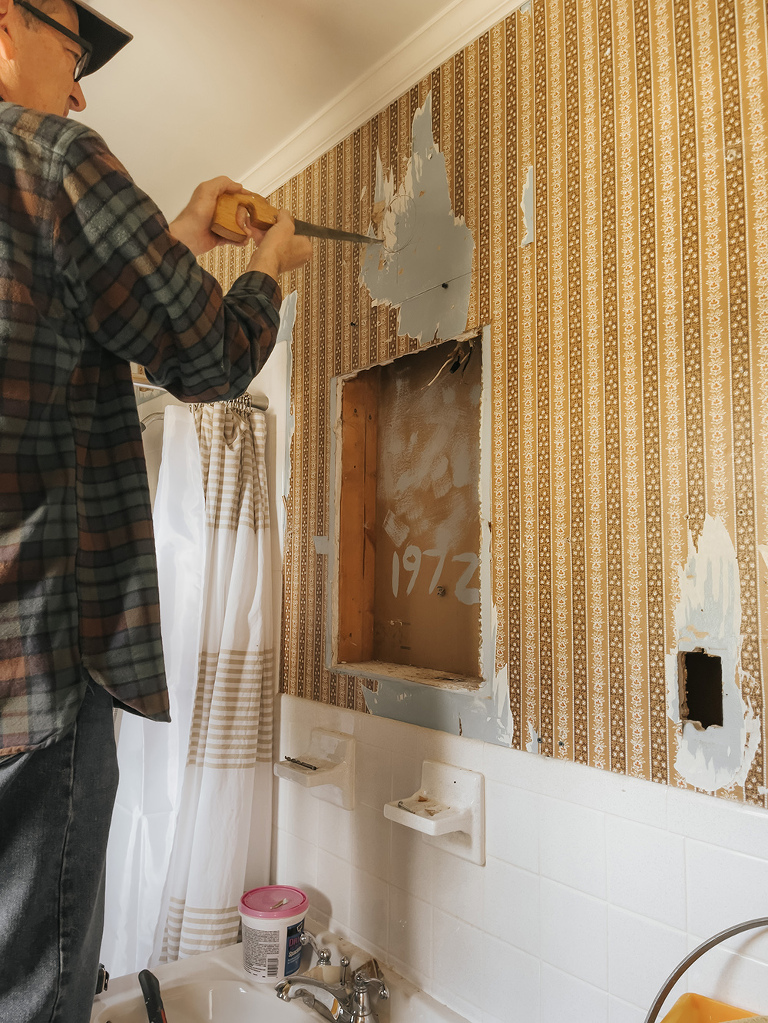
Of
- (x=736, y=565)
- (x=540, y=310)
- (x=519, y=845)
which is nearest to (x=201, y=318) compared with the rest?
(x=540, y=310)

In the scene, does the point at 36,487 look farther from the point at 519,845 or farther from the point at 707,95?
the point at 707,95

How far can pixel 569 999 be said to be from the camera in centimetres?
104

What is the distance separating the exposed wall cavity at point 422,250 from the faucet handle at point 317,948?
3.92 feet

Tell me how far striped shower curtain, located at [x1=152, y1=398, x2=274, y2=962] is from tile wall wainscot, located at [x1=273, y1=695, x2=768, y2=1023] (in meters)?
0.21

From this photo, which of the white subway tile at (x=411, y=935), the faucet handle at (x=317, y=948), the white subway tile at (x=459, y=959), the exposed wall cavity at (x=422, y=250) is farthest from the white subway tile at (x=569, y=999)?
the exposed wall cavity at (x=422, y=250)

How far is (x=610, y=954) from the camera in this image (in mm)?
997

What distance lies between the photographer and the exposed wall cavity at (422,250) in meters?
1.33

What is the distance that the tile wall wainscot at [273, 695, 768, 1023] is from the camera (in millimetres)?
901

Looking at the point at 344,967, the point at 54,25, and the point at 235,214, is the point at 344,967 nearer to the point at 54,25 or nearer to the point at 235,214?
the point at 235,214

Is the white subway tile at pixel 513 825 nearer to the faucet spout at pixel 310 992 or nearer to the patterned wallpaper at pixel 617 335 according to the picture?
the patterned wallpaper at pixel 617 335

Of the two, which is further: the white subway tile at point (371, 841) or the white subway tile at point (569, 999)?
the white subway tile at point (371, 841)

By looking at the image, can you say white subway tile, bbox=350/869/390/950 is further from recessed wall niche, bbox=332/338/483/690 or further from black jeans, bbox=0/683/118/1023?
black jeans, bbox=0/683/118/1023

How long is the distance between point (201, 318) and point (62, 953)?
0.67 metres

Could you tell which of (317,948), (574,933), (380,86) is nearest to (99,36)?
(380,86)
